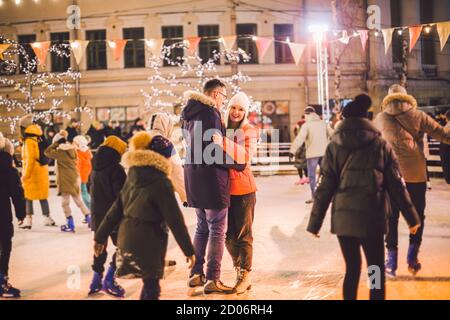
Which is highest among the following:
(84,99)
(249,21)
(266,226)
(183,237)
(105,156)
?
(249,21)

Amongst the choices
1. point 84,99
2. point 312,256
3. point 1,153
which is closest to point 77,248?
point 1,153

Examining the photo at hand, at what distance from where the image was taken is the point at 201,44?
2848 centimetres

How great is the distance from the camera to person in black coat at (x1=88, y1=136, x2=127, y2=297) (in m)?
5.32

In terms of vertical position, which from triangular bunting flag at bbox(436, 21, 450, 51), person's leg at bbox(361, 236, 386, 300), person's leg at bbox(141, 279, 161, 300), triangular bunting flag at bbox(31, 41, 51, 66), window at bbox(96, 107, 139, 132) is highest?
triangular bunting flag at bbox(31, 41, 51, 66)

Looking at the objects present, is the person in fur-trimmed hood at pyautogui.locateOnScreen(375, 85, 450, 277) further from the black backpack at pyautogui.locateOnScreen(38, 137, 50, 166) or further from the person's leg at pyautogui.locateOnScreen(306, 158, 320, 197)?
the black backpack at pyautogui.locateOnScreen(38, 137, 50, 166)

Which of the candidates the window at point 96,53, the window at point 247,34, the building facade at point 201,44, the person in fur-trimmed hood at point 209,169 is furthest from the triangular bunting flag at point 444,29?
the window at point 96,53

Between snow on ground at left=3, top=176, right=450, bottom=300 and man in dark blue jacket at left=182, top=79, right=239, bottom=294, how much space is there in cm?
41

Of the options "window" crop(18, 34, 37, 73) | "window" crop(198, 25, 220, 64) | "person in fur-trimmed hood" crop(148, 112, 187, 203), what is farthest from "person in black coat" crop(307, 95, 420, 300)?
"window" crop(18, 34, 37, 73)

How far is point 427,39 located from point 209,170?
2941cm

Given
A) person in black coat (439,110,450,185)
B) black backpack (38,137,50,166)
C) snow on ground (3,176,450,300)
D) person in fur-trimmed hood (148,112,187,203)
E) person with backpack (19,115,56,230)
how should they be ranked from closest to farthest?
1. snow on ground (3,176,450,300)
2. person in fur-trimmed hood (148,112,187,203)
3. person in black coat (439,110,450,185)
4. person with backpack (19,115,56,230)
5. black backpack (38,137,50,166)

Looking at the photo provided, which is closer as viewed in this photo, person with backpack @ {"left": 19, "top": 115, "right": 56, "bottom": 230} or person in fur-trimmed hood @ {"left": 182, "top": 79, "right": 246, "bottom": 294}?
person in fur-trimmed hood @ {"left": 182, "top": 79, "right": 246, "bottom": 294}

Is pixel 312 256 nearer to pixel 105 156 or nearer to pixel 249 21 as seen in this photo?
pixel 105 156

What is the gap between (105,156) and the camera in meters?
5.32
